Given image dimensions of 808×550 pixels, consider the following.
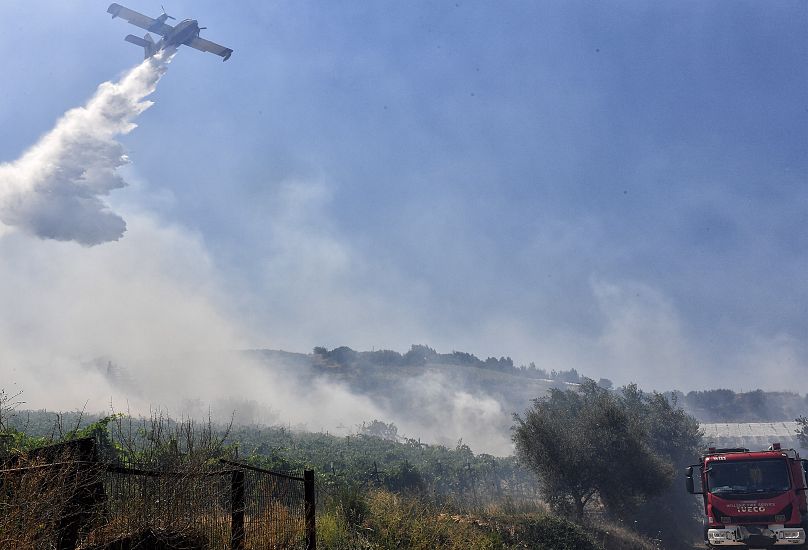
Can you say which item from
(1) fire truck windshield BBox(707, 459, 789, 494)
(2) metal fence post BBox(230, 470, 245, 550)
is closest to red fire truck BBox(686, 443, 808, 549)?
(1) fire truck windshield BBox(707, 459, 789, 494)

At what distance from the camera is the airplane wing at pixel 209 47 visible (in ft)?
126

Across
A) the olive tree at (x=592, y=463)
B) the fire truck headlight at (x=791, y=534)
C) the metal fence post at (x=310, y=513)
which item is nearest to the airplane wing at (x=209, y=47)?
the olive tree at (x=592, y=463)

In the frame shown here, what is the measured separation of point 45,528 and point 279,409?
128016 millimetres

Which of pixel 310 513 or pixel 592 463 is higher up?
pixel 310 513

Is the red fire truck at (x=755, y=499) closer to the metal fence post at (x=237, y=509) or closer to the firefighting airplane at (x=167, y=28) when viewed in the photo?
the metal fence post at (x=237, y=509)

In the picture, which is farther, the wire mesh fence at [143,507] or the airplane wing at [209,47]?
the airplane wing at [209,47]

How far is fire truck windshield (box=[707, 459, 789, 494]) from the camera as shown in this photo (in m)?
17.8

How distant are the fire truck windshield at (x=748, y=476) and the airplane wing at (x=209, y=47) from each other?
39.1 meters

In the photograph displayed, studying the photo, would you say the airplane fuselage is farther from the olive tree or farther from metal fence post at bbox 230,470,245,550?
metal fence post at bbox 230,470,245,550

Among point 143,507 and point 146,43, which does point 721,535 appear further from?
point 146,43

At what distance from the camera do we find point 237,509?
7258 mm

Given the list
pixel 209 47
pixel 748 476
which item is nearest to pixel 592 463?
pixel 748 476

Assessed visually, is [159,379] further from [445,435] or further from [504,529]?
[504,529]

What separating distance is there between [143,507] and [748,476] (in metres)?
19.7
